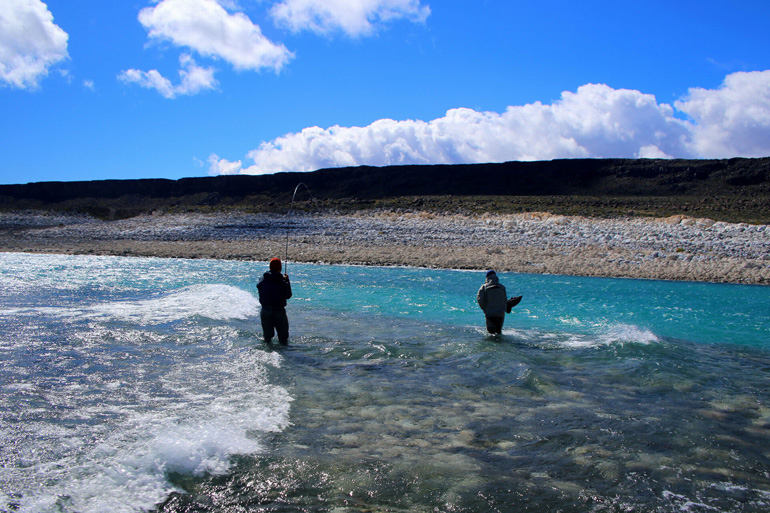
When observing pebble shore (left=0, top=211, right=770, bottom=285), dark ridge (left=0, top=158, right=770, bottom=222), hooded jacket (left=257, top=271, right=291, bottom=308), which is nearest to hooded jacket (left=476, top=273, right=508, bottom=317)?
hooded jacket (left=257, top=271, right=291, bottom=308)

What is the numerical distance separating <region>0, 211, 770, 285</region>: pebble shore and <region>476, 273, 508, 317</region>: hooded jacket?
9319 mm

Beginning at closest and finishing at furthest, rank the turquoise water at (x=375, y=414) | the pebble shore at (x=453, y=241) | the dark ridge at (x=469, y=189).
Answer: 1. the turquoise water at (x=375, y=414)
2. the pebble shore at (x=453, y=241)
3. the dark ridge at (x=469, y=189)

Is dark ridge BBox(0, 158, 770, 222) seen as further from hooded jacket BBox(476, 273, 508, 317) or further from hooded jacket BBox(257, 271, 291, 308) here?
hooded jacket BBox(257, 271, 291, 308)

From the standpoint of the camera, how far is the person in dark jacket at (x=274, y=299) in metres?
9.02

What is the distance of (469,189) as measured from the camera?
68.4 m

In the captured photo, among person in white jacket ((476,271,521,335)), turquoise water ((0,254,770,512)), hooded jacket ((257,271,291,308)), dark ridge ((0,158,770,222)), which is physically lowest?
turquoise water ((0,254,770,512))

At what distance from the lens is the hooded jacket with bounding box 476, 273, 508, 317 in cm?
1030

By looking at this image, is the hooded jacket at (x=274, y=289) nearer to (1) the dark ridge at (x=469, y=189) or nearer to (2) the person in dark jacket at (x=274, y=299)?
(2) the person in dark jacket at (x=274, y=299)

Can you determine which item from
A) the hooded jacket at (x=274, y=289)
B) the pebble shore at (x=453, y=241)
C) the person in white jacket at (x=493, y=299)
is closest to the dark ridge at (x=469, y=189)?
the pebble shore at (x=453, y=241)

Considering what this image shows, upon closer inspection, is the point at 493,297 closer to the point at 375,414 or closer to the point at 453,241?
the point at 375,414

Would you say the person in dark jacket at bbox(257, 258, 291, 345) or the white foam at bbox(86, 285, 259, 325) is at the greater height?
the person in dark jacket at bbox(257, 258, 291, 345)

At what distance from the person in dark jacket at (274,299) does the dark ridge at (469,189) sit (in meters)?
36.6

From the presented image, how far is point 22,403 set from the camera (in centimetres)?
591

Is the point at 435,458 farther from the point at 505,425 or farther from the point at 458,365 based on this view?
the point at 458,365
